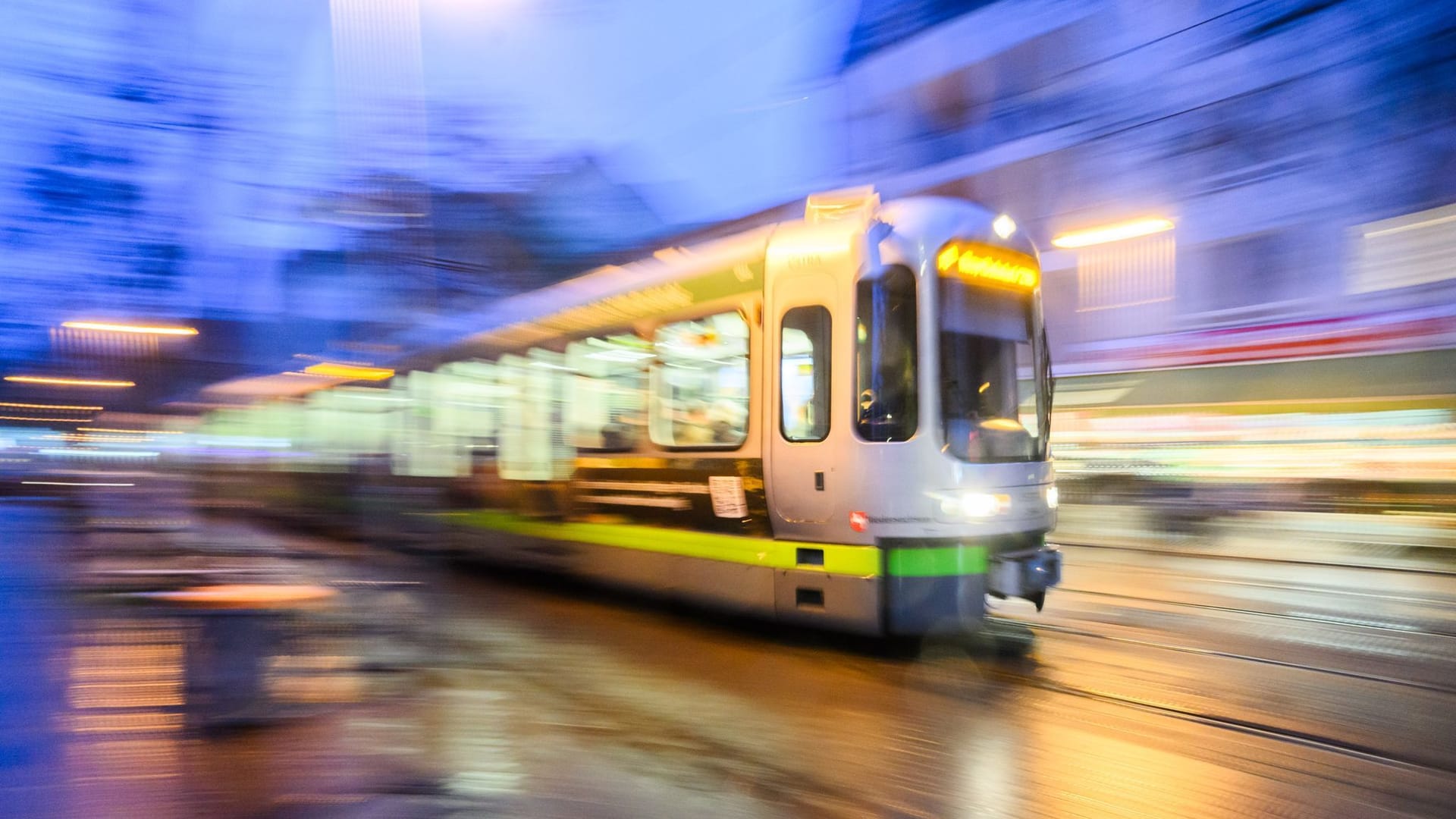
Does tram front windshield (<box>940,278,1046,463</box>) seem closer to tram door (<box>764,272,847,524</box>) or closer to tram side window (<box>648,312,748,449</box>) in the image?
tram door (<box>764,272,847,524</box>)

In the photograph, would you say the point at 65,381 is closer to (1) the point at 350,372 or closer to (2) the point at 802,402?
(1) the point at 350,372

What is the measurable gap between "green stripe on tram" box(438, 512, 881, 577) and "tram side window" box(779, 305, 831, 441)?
83 cm

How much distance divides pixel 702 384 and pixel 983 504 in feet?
8.07

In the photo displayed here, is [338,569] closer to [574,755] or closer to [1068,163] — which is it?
[574,755]

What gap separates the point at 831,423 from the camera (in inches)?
262

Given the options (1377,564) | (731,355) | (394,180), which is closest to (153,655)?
(394,180)

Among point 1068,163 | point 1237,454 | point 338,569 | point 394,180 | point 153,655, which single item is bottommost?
point 153,655

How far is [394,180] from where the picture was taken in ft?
24.2

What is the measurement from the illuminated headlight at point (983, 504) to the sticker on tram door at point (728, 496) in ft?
5.41

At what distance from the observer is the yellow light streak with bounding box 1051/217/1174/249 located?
58.2 ft

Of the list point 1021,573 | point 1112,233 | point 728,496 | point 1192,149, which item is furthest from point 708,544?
point 1112,233

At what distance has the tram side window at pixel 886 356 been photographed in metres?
6.44

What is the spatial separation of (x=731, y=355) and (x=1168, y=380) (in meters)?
12.5

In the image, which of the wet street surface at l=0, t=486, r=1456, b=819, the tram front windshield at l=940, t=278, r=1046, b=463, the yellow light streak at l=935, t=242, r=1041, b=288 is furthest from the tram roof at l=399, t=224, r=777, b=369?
the wet street surface at l=0, t=486, r=1456, b=819
